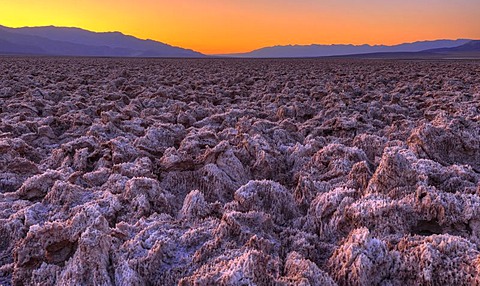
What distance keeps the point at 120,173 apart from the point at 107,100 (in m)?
5.02

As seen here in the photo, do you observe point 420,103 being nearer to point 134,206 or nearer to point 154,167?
point 154,167

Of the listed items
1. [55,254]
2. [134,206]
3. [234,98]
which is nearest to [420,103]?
[234,98]

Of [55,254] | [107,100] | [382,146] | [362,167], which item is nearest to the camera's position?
[55,254]

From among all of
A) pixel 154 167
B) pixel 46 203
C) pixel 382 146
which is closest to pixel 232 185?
pixel 154 167

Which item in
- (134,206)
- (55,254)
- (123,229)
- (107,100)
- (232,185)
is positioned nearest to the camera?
(55,254)

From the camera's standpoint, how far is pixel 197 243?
227 centimetres

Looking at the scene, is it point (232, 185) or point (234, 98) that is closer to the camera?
point (232, 185)

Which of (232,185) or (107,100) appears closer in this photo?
(232,185)

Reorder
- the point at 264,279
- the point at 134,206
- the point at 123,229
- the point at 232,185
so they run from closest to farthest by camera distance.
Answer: the point at 264,279
the point at 123,229
the point at 134,206
the point at 232,185

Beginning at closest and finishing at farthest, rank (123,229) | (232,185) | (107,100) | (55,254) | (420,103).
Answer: (55,254), (123,229), (232,185), (420,103), (107,100)

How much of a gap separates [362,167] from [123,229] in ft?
5.66

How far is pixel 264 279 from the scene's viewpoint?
1.78 meters

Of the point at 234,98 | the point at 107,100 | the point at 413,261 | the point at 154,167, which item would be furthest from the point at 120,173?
the point at 234,98

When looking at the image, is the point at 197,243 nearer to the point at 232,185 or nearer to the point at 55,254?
the point at 55,254
